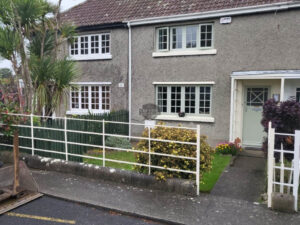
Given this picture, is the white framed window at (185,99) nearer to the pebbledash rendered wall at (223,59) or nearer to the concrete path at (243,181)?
the pebbledash rendered wall at (223,59)

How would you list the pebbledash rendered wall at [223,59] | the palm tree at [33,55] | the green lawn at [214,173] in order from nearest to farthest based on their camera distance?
the green lawn at [214,173]
the palm tree at [33,55]
the pebbledash rendered wall at [223,59]

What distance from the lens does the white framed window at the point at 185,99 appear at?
35.1 feet

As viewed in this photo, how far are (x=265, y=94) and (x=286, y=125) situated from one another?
4.10 m

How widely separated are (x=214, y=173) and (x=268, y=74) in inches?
162

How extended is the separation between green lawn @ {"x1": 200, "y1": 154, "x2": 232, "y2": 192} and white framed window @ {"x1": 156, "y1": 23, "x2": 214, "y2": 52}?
173 inches

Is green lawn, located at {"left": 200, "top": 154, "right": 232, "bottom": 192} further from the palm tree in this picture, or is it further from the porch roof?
the palm tree

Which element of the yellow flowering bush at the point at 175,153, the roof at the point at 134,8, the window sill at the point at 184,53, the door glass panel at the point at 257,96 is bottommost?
the yellow flowering bush at the point at 175,153

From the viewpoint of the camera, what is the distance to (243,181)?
6797 mm

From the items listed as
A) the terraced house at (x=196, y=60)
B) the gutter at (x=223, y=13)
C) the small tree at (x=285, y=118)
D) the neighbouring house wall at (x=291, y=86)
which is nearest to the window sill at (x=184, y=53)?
the terraced house at (x=196, y=60)

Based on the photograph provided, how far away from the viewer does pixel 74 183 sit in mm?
6246

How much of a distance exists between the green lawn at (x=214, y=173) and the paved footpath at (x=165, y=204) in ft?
2.47

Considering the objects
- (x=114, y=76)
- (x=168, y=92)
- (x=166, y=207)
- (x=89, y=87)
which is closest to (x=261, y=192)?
(x=166, y=207)

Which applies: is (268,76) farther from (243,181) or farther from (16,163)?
(16,163)

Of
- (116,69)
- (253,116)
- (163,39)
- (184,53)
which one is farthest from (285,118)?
(116,69)
